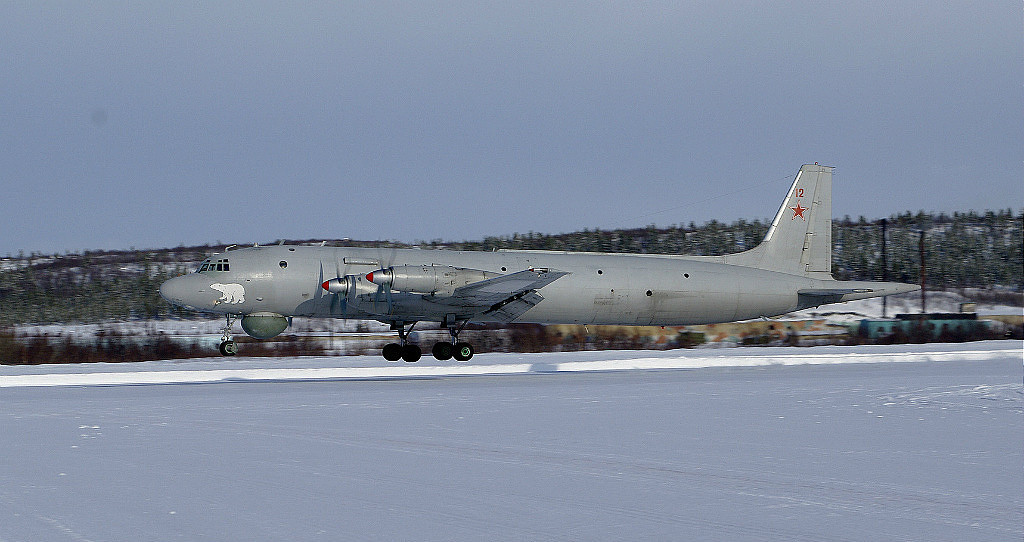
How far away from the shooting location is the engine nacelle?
35000 millimetres

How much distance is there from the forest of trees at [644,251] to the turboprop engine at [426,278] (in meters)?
35.3

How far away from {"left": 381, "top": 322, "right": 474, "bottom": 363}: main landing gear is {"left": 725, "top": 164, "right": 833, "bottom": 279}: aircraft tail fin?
13.1m

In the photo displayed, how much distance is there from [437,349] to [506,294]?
11.7 feet

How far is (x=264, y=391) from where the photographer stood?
96.9 ft

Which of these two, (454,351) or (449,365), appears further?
(449,365)

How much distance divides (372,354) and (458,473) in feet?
124

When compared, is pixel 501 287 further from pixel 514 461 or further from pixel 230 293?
pixel 514 461

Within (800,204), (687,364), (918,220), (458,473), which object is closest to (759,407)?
(458,473)

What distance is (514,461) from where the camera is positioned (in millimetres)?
16703

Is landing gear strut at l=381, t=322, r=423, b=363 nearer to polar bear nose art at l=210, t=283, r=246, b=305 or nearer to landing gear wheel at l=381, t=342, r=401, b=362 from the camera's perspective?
landing gear wheel at l=381, t=342, r=401, b=362

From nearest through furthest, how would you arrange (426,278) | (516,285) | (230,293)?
(230,293) < (426,278) < (516,285)

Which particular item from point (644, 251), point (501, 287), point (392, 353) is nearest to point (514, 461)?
point (501, 287)

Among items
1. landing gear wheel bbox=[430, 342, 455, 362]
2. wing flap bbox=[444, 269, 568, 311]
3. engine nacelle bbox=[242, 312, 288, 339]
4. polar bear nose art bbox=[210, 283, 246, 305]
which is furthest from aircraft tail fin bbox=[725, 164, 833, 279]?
polar bear nose art bbox=[210, 283, 246, 305]

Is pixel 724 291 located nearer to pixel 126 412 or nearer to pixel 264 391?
pixel 264 391
